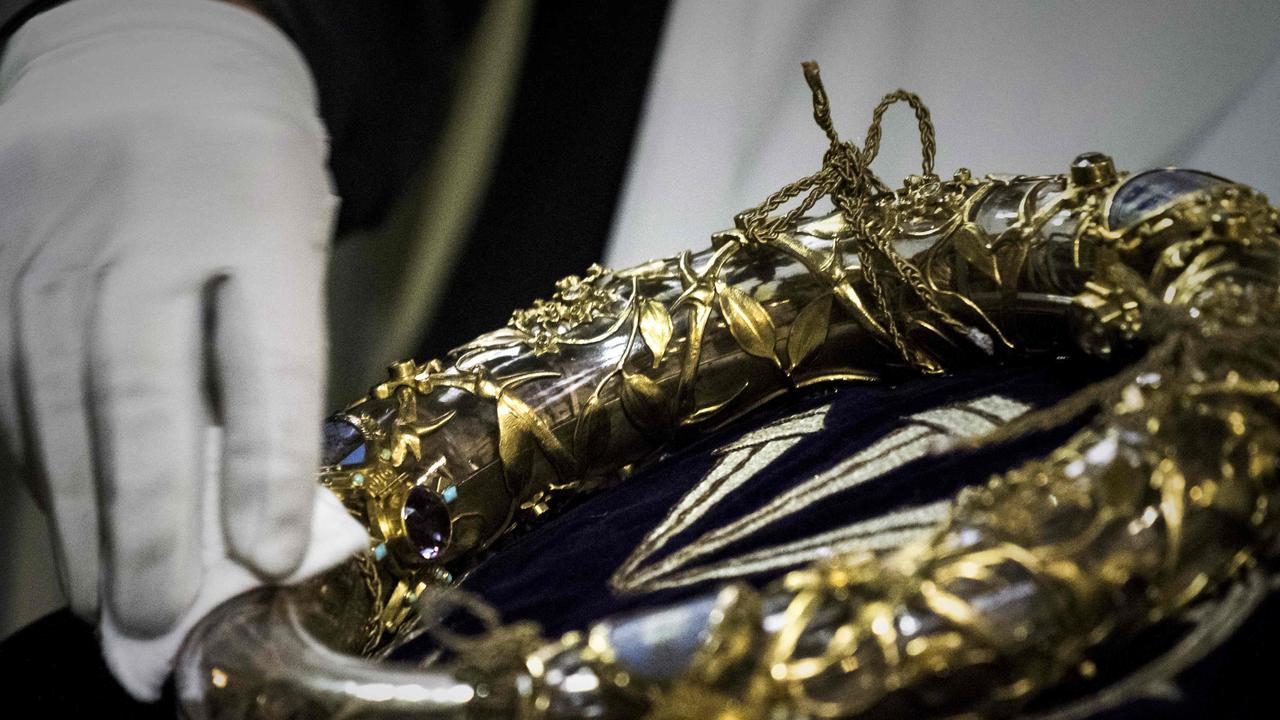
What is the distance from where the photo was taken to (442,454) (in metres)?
0.64

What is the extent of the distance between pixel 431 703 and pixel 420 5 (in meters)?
0.80

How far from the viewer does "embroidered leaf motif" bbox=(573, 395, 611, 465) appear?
0.67 meters

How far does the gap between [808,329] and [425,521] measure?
0.30 m

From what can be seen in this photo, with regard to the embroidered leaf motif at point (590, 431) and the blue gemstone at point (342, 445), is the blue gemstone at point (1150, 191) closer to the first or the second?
the embroidered leaf motif at point (590, 431)

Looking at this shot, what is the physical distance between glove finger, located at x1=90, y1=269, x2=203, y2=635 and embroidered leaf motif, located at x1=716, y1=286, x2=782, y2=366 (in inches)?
13.7

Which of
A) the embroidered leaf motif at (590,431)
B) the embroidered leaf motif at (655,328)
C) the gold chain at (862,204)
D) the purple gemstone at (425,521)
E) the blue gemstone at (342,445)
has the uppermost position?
the gold chain at (862,204)

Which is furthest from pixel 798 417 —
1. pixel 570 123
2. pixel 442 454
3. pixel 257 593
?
pixel 570 123

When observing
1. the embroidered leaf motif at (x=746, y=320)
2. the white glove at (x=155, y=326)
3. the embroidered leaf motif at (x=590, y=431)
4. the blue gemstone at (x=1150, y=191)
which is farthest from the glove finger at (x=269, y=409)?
the blue gemstone at (x=1150, y=191)

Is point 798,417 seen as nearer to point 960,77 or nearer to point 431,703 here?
point 431,703

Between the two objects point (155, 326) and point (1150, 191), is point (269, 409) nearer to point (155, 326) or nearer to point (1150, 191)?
point (155, 326)

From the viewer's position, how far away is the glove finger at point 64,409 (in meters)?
0.58

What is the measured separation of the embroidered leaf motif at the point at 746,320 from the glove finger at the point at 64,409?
41 cm

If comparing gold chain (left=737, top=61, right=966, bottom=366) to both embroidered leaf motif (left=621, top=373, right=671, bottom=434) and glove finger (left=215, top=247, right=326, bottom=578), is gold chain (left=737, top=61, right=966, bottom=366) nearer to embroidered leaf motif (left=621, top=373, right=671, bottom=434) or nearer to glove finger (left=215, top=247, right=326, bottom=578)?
embroidered leaf motif (left=621, top=373, right=671, bottom=434)

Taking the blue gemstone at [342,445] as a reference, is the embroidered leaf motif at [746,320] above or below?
above
